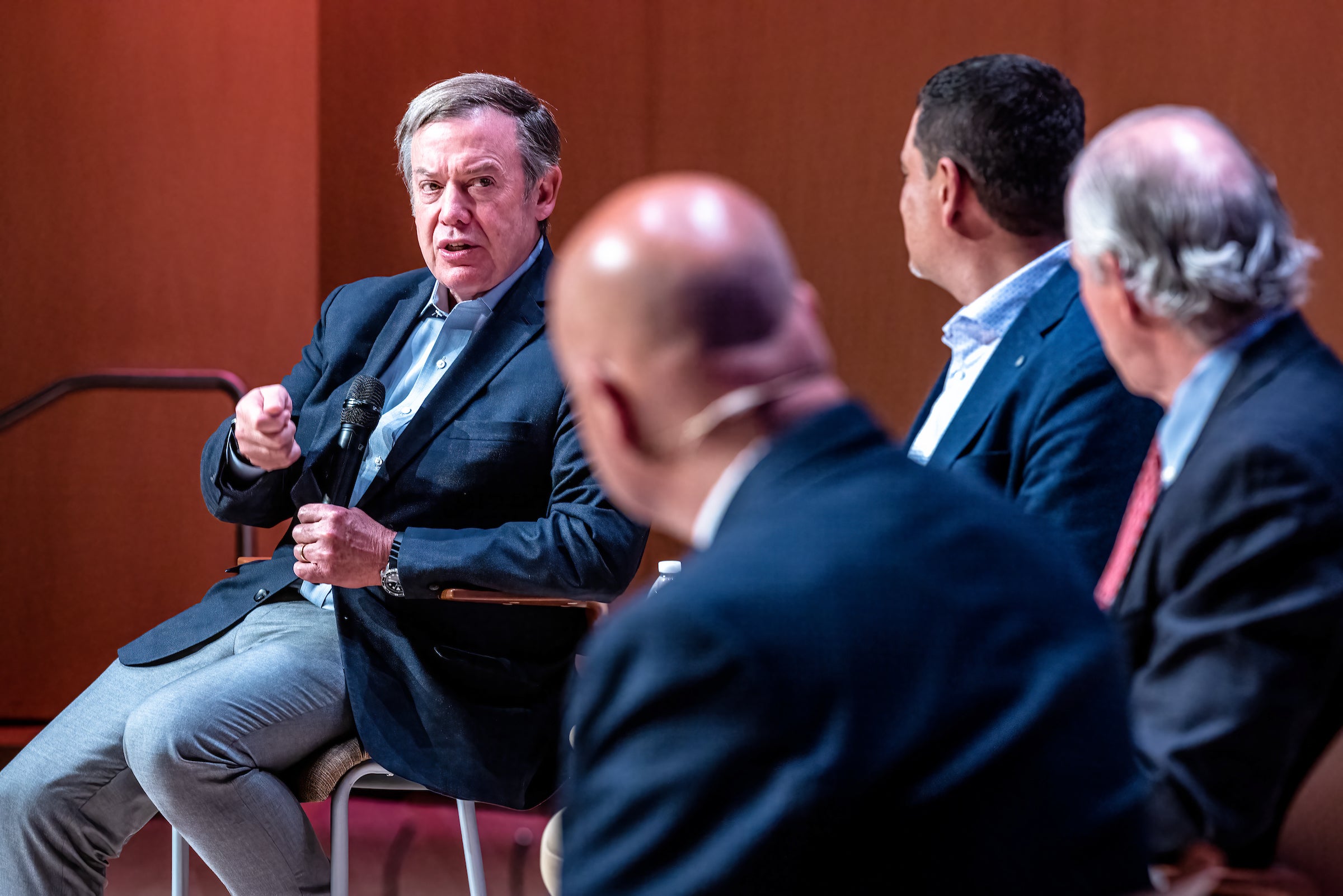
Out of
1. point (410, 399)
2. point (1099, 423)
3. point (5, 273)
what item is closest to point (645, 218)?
point (1099, 423)

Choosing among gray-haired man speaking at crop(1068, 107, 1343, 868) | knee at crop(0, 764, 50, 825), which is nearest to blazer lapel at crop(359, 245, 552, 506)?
knee at crop(0, 764, 50, 825)

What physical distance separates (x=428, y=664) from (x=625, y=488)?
3.84ft

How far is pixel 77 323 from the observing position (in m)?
4.46

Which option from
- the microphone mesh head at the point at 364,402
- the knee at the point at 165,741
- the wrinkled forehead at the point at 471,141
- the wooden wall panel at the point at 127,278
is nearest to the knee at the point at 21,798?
the knee at the point at 165,741

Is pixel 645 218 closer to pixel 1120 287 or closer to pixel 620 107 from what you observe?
pixel 1120 287

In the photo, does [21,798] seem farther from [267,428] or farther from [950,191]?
[950,191]

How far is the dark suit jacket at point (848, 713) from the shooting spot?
0.82m

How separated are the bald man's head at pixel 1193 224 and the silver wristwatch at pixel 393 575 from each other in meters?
1.11

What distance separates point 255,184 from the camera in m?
4.57

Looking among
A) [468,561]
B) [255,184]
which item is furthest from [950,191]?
[255,184]

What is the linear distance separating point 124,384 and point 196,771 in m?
2.33

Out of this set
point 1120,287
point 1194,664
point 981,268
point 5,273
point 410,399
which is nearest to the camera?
point 1194,664

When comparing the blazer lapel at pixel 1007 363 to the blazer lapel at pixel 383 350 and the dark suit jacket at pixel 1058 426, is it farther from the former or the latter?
the blazer lapel at pixel 383 350

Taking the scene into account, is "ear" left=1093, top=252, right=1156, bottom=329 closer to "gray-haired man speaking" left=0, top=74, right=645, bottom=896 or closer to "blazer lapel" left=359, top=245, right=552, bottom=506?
"gray-haired man speaking" left=0, top=74, right=645, bottom=896
